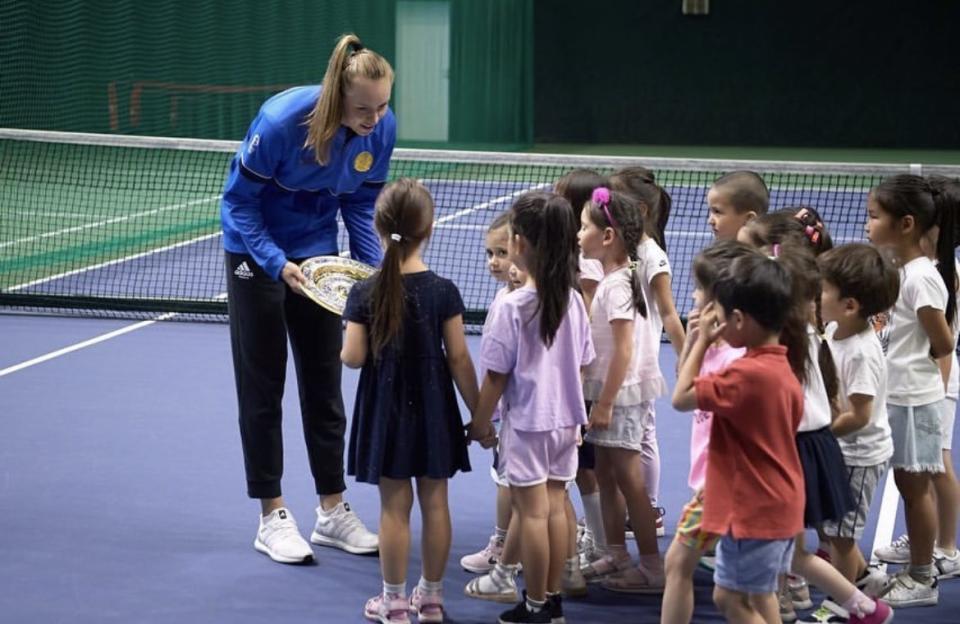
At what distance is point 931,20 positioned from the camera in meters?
20.8

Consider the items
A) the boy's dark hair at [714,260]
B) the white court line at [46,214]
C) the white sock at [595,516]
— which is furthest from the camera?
the white court line at [46,214]

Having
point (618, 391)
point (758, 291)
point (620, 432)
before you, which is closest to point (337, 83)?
point (618, 391)

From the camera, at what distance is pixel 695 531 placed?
3.56 metres

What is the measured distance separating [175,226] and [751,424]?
32.8 ft

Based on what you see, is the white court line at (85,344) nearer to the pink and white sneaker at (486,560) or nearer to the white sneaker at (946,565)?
the pink and white sneaker at (486,560)

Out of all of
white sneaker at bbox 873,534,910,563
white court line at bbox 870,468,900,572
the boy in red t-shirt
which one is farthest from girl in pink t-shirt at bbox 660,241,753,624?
white sneaker at bbox 873,534,910,563

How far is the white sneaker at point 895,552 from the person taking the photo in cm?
473

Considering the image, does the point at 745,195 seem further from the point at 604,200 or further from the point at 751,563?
the point at 751,563

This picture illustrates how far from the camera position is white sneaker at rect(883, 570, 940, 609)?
437cm

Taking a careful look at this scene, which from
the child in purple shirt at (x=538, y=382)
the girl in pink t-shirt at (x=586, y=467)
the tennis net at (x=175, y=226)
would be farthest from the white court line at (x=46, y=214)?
the child in purple shirt at (x=538, y=382)

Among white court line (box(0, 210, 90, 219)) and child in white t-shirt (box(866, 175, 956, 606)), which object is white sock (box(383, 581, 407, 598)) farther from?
white court line (box(0, 210, 90, 219))

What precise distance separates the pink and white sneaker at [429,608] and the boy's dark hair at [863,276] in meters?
1.50

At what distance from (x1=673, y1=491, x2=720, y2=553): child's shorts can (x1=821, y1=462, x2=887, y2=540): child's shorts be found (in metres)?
0.55

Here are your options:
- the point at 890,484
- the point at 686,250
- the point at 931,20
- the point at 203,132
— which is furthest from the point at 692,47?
the point at 890,484
